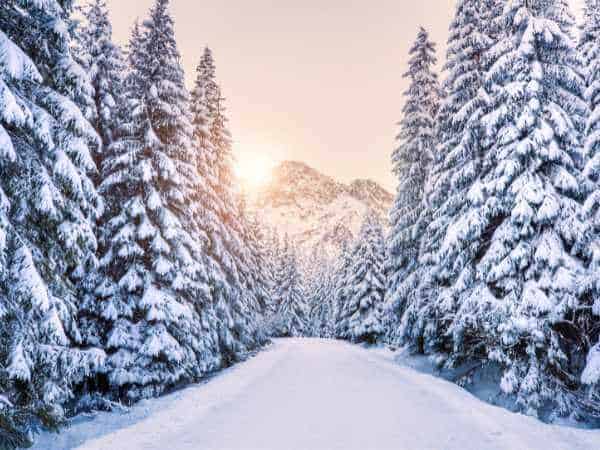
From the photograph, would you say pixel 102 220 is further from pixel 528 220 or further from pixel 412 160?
pixel 412 160

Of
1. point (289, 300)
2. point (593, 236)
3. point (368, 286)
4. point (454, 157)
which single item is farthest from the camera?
point (289, 300)

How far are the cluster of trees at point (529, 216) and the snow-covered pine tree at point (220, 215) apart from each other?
34.1 ft

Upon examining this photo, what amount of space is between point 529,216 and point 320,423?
8501 mm

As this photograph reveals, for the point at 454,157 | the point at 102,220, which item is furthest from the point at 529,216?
the point at 102,220

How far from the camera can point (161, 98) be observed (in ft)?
54.2

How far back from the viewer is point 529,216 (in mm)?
11789

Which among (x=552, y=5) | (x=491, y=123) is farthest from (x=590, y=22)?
(x=491, y=123)

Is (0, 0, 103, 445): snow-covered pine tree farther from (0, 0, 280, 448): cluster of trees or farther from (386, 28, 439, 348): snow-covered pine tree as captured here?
(386, 28, 439, 348): snow-covered pine tree

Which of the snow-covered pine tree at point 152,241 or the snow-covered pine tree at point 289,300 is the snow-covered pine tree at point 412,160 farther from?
the snow-covered pine tree at point 289,300

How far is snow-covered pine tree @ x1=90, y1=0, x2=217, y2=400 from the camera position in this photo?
1341 cm

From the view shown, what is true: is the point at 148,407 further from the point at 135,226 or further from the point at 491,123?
the point at 491,123

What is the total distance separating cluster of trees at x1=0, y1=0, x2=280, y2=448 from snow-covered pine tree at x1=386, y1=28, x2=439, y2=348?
9.73 metres

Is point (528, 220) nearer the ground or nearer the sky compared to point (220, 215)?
nearer the ground

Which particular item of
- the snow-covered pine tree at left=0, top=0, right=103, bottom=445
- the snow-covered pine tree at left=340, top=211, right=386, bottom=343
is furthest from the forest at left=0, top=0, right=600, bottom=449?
the snow-covered pine tree at left=340, top=211, right=386, bottom=343
